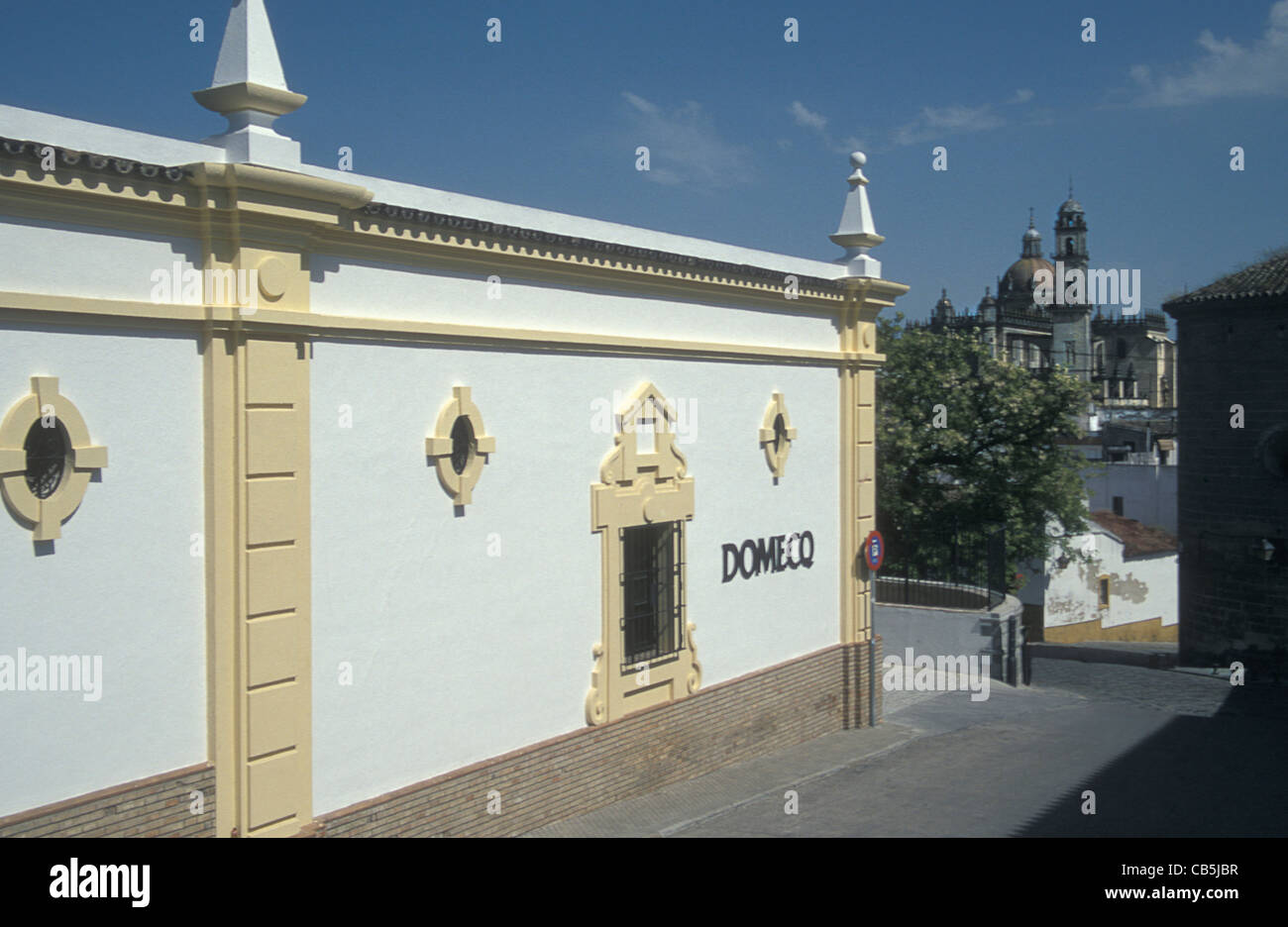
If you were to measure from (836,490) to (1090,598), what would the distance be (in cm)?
2295

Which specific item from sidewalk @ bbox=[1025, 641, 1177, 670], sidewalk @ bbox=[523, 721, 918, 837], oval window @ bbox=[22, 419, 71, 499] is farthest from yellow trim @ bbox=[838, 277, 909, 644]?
sidewalk @ bbox=[1025, 641, 1177, 670]

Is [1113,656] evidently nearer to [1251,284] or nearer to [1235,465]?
[1235,465]

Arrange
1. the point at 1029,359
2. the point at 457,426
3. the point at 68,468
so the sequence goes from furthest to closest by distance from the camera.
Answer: the point at 1029,359
the point at 457,426
the point at 68,468

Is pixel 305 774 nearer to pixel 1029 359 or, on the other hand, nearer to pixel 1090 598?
pixel 1090 598

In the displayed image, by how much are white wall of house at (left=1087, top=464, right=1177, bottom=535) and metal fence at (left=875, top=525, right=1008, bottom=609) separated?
18.8 meters

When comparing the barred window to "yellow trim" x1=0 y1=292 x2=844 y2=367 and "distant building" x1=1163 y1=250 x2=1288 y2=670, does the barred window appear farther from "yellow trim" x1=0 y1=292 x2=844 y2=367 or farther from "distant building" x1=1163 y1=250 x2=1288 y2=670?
"distant building" x1=1163 y1=250 x2=1288 y2=670

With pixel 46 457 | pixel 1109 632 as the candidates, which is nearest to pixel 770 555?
pixel 46 457

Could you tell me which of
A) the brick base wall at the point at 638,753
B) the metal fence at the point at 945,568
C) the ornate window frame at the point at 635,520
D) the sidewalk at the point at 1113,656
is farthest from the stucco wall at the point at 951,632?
the ornate window frame at the point at 635,520

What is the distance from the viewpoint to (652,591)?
11.0 m

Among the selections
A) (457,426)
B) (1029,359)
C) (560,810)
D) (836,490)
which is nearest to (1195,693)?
(836,490)

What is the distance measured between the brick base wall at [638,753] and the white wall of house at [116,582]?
154 cm

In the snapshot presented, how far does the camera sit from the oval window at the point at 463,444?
8.83 m

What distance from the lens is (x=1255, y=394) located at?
21.9 meters

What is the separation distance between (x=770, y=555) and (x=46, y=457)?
7837mm
